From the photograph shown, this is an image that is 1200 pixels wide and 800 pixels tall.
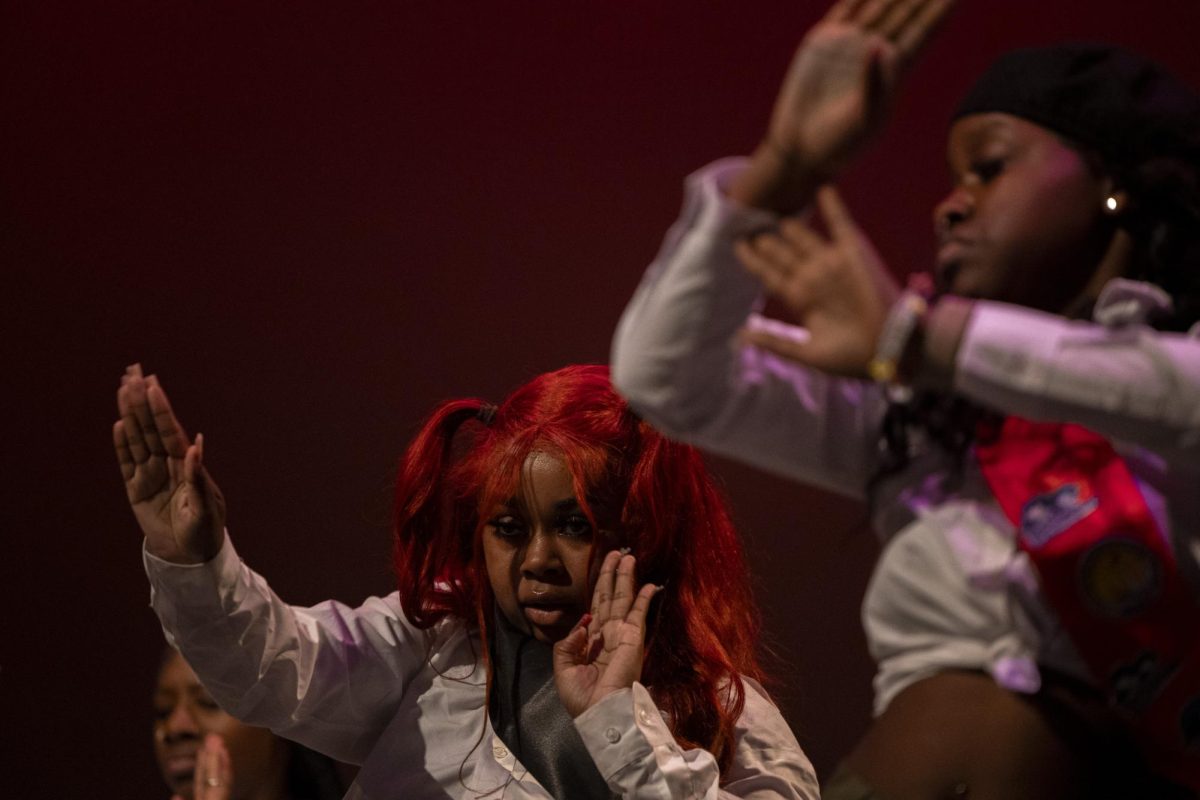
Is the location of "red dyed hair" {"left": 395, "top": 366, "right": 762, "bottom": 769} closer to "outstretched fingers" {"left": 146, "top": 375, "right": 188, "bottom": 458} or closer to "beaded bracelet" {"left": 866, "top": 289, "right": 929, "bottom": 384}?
"outstretched fingers" {"left": 146, "top": 375, "right": 188, "bottom": 458}

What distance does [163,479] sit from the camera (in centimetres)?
182

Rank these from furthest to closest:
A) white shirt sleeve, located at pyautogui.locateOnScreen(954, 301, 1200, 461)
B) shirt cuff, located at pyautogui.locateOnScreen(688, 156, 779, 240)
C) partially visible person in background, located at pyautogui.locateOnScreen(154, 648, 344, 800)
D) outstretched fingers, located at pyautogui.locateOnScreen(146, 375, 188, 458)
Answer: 1. partially visible person in background, located at pyautogui.locateOnScreen(154, 648, 344, 800)
2. outstretched fingers, located at pyautogui.locateOnScreen(146, 375, 188, 458)
3. shirt cuff, located at pyautogui.locateOnScreen(688, 156, 779, 240)
4. white shirt sleeve, located at pyautogui.locateOnScreen(954, 301, 1200, 461)

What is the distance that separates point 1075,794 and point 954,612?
17 cm

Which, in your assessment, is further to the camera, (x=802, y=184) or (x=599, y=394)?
(x=599, y=394)

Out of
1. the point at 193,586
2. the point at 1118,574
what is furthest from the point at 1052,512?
the point at 193,586

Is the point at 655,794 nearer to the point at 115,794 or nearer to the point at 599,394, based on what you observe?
the point at 599,394

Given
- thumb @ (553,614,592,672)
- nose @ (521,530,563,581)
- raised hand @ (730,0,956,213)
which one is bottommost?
thumb @ (553,614,592,672)

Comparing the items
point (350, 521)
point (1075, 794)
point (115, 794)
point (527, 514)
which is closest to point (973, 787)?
point (1075, 794)

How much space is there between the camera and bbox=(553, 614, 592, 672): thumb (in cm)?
183

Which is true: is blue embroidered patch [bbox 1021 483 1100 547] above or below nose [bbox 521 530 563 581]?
above

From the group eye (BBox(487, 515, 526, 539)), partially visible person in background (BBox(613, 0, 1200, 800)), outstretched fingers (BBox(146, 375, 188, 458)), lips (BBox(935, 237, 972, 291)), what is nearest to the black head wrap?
partially visible person in background (BBox(613, 0, 1200, 800))

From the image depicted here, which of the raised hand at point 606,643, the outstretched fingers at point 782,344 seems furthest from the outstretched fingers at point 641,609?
the outstretched fingers at point 782,344

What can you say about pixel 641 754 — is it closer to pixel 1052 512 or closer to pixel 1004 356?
pixel 1052 512

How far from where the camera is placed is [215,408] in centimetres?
276
